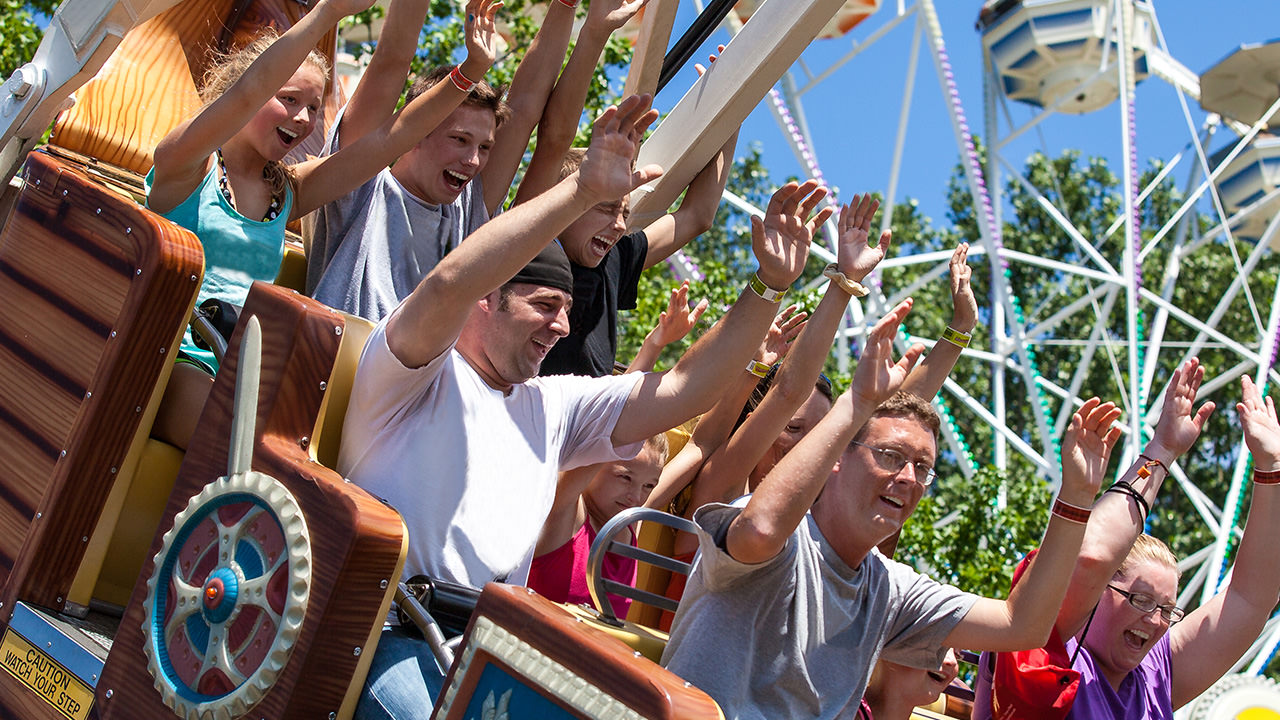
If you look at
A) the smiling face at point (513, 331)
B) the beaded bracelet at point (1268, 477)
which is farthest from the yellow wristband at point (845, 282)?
the beaded bracelet at point (1268, 477)

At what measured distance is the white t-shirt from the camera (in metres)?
2.02

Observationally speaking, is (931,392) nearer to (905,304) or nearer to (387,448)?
(905,304)

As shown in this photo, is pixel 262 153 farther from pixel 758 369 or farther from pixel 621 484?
pixel 758 369

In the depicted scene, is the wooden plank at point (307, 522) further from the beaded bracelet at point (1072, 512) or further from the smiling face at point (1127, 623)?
the smiling face at point (1127, 623)

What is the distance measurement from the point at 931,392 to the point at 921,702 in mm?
705

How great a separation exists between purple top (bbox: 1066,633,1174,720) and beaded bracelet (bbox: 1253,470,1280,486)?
1.40 feet

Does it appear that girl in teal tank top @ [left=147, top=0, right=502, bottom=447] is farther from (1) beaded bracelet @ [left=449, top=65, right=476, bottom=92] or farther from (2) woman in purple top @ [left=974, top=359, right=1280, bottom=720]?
(2) woman in purple top @ [left=974, top=359, right=1280, bottom=720]

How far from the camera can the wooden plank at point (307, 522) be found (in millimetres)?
1772

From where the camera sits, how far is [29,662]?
2127 mm

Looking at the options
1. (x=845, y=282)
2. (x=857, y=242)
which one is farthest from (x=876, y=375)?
(x=857, y=242)

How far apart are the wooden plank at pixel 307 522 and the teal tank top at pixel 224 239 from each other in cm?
47

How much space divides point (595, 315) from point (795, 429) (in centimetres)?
54

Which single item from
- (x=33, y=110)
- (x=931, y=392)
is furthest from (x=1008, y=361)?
(x=33, y=110)

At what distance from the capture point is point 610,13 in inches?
113
